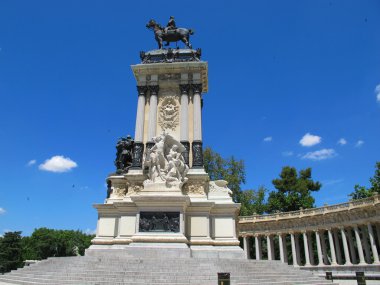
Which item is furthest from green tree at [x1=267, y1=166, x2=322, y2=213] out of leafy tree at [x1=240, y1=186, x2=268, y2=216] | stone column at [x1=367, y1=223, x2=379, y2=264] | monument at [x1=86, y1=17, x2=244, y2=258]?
monument at [x1=86, y1=17, x2=244, y2=258]

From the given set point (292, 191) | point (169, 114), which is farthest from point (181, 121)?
point (292, 191)

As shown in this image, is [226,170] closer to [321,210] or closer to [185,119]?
[321,210]

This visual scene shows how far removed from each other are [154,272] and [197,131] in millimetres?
10627

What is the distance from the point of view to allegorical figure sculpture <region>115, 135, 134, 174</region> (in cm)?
2059

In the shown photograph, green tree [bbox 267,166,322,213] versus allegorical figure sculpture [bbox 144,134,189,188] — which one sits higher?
green tree [bbox 267,166,322,213]

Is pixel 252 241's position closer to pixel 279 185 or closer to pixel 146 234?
pixel 279 185

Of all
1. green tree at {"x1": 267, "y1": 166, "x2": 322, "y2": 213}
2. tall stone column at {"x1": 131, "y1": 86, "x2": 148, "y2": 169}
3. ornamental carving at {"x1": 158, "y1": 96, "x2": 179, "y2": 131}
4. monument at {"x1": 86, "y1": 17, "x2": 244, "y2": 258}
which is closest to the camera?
monument at {"x1": 86, "y1": 17, "x2": 244, "y2": 258}

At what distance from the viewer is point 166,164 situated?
59.3 feet

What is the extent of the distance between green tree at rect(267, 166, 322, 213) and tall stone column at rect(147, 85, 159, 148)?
1438 inches

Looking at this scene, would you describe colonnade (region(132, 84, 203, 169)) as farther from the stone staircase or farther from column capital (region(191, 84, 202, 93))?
the stone staircase

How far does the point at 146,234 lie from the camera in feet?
53.0

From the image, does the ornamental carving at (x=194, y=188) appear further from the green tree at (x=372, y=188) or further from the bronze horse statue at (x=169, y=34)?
the green tree at (x=372, y=188)

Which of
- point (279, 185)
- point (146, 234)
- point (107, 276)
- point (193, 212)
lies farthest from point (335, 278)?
point (279, 185)

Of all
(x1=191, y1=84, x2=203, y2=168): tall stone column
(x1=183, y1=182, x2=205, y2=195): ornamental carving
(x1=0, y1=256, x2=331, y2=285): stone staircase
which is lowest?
(x1=0, y1=256, x2=331, y2=285): stone staircase
